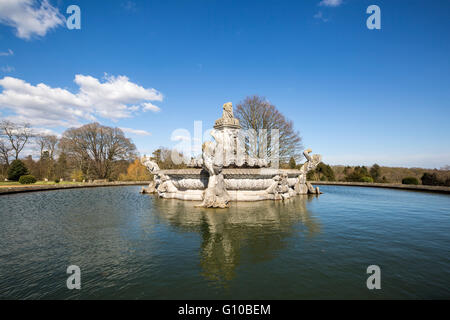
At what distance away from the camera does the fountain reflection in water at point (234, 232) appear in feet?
13.6

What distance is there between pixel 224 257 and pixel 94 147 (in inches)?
1479

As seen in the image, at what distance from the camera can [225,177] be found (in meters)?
11.4

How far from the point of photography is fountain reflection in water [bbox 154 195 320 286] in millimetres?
4160

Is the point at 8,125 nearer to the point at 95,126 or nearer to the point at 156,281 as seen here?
the point at 95,126

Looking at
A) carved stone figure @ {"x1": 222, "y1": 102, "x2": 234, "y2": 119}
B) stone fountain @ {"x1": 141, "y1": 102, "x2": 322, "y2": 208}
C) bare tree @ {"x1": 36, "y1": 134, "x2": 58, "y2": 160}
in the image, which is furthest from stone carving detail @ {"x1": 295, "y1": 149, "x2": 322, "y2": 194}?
bare tree @ {"x1": 36, "y1": 134, "x2": 58, "y2": 160}

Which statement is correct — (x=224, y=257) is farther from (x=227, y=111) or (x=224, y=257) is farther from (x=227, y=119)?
(x=227, y=111)

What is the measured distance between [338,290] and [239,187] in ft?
28.8

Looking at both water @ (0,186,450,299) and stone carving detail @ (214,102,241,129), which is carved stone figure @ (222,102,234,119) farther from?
water @ (0,186,450,299)

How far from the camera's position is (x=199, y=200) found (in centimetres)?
1244

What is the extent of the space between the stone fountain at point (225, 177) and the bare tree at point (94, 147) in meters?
25.9

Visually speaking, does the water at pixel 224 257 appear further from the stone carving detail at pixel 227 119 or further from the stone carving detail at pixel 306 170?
the stone carving detail at pixel 306 170

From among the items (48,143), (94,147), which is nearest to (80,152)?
(94,147)
